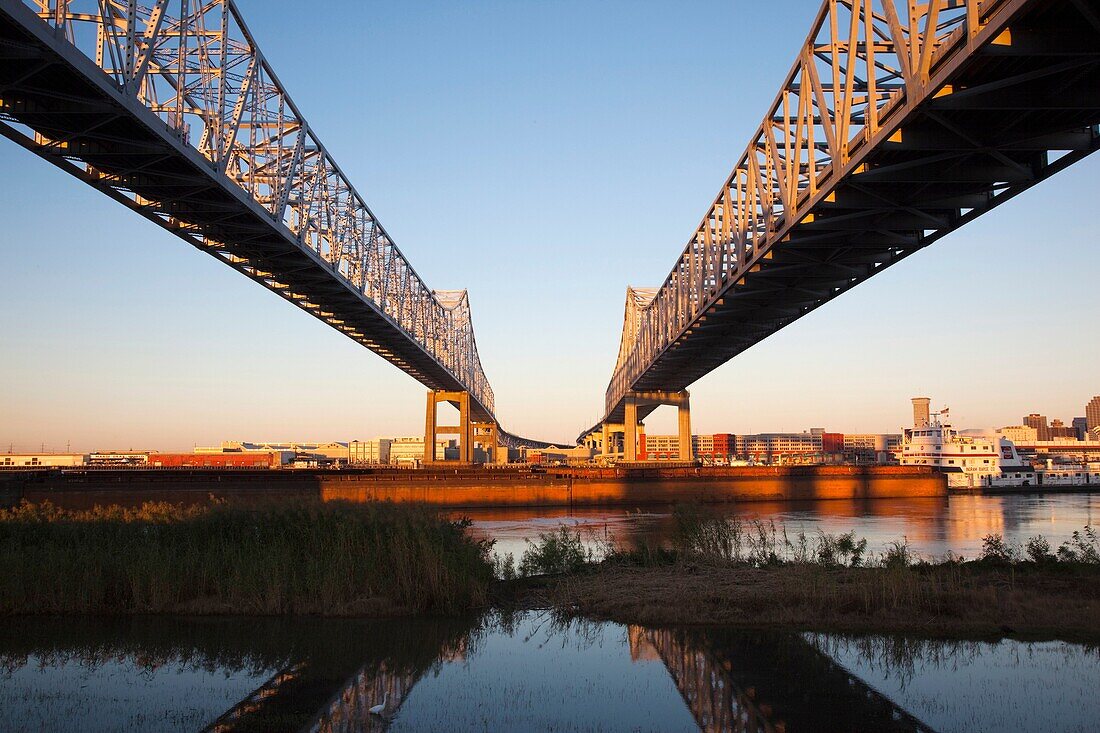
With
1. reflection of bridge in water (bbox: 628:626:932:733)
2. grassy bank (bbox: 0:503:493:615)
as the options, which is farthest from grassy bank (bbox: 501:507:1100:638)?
grassy bank (bbox: 0:503:493:615)

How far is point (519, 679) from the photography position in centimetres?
1230

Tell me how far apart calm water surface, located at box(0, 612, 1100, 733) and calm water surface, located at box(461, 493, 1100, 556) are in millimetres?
11327

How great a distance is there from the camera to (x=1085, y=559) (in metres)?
19.7

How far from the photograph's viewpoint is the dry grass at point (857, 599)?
48.5 feet

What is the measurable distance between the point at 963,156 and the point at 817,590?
10850 millimetres

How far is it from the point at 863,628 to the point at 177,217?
1001 inches

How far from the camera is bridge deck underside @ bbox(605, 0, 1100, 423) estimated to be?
1443 centimetres

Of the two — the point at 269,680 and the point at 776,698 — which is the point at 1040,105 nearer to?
the point at 776,698

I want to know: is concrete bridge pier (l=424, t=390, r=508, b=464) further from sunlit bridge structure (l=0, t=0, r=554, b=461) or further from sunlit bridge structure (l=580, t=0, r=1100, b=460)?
sunlit bridge structure (l=580, t=0, r=1100, b=460)

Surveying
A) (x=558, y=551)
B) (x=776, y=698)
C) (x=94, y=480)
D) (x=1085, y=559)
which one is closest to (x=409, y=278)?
(x=94, y=480)

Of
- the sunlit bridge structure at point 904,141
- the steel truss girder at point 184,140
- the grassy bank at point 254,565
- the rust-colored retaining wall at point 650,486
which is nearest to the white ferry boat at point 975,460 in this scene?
the rust-colored retaining wall at point 650,486

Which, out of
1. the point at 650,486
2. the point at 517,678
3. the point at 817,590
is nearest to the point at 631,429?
the point at 650,486

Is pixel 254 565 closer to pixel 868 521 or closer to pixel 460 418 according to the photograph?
pixel 868 521

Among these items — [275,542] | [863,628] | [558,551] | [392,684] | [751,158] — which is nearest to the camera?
[392,684]
